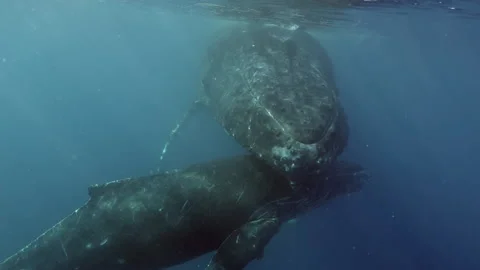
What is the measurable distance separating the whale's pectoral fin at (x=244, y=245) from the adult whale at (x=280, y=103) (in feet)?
4.90

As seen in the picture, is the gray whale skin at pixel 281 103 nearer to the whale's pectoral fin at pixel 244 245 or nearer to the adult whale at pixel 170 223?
the adult whale at pixel 170 223

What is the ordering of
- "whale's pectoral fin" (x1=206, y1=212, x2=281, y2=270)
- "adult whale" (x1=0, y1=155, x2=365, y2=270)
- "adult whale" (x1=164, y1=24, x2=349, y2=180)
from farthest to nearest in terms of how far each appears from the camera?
"adult whale" (x1=164, y1=24, x2=349, y2=180), "adult whale" (x1=0, y1=155, x2=365, y2=270), "whale's pectoral fin" (x1=206, y1=212, x2=281, y2=270)

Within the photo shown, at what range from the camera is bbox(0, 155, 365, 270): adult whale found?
9.73m

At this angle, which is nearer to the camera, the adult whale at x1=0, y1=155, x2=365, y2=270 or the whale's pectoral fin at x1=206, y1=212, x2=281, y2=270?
the whale's pectoral fin at x1=206, y1=212, x2=281, y2=270

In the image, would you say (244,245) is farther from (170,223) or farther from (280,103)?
(280,103)

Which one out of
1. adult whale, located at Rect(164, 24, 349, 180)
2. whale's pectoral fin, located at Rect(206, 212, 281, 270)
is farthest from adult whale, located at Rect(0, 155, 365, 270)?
adult whale, located at Rect(164, 24, 349, 180)

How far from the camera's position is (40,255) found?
9883mm

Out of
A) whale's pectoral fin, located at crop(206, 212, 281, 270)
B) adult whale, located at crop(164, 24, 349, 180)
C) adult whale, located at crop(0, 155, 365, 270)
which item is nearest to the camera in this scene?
whale's pectoral fin, located at crop(206, 212, 281, 270)

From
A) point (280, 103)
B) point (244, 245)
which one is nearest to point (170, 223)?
point (244, 245)

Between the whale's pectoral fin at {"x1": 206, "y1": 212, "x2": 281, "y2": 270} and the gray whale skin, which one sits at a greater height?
the gray whale skin

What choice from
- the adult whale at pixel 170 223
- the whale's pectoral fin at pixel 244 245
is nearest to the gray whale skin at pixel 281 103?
the adult whale at pixel 170 223

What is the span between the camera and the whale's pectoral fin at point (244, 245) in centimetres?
946

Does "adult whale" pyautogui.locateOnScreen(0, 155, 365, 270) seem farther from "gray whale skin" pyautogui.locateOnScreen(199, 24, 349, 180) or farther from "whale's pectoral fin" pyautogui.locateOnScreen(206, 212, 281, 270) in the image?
"gray whale skin" pyautogui.locateOnScreen(199, 24, 349, 180)

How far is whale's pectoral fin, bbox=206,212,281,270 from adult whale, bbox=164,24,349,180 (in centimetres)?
149
